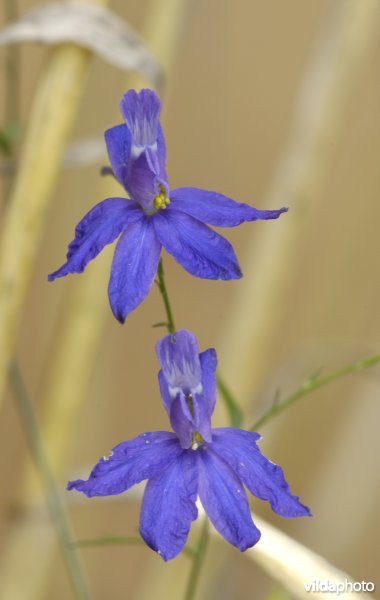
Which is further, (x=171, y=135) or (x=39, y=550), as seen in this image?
(x=171, y=135)

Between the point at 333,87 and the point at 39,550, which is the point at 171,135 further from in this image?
the point at 39,550

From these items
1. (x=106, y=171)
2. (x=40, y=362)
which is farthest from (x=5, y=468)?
(x=106, y=171)

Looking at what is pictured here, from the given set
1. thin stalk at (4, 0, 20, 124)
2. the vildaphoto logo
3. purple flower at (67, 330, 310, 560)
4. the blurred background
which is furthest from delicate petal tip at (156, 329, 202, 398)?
thin stalk at (4, 0, 20, 124)

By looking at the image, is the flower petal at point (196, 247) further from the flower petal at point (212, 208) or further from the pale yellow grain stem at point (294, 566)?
the pale yellow grain stem at point (294, 566)

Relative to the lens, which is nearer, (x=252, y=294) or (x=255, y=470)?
(x=255, y=470)

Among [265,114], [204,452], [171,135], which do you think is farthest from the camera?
[265,114]

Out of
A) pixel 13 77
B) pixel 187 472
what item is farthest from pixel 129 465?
pixel 13 77

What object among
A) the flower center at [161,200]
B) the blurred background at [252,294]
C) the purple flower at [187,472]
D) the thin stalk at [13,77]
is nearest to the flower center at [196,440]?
the purple flower at [187,472]

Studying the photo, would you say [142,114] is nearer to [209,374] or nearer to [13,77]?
[209,374]
